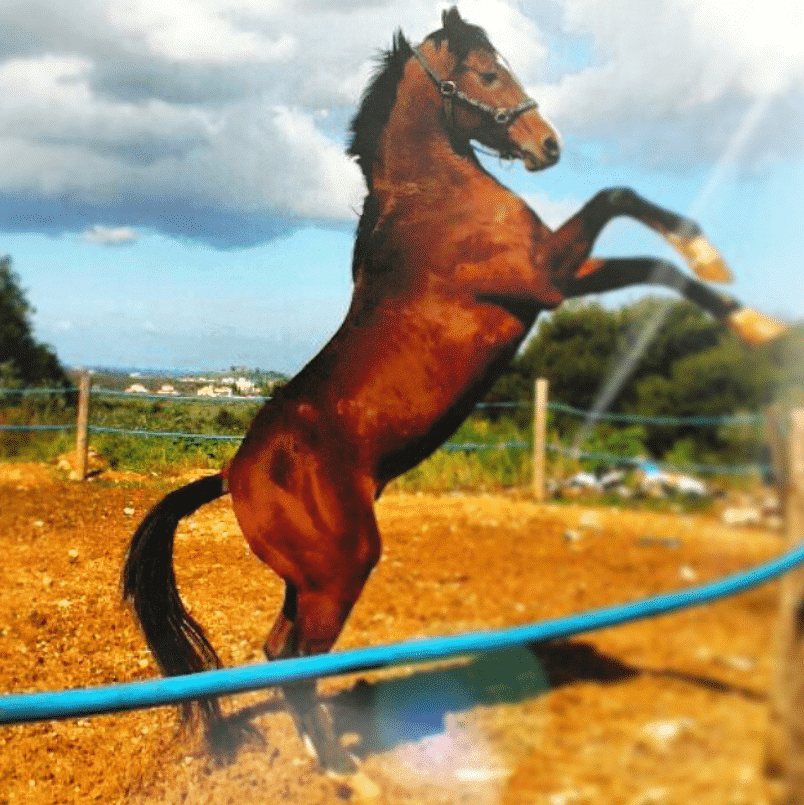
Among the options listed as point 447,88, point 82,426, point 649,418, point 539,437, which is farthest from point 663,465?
point 82,426

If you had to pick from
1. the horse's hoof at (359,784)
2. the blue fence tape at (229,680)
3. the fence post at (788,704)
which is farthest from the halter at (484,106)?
the fence post at (788,704)

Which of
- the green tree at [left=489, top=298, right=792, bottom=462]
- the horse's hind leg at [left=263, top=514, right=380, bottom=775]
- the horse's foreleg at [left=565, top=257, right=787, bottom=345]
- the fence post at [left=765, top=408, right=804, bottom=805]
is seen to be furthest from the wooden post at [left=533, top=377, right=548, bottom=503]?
the fence post at [left=765, top=408, right=804, bottom=805]

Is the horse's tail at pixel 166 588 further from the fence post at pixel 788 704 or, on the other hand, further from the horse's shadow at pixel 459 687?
the fence post at pixel 788 704

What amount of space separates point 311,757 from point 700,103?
0.96 metres

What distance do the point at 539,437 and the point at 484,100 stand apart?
0.41m

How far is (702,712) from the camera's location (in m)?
2.02

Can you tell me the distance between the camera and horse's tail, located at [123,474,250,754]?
53.2 inches

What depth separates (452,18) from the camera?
4.39 feet

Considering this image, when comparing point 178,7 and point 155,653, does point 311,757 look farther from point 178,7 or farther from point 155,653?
point 178,7

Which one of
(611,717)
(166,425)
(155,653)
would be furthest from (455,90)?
(611,717)

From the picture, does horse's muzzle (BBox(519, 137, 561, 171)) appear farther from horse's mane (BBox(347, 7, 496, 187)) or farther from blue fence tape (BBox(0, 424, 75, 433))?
blue fence tape (BBox(0, 424, 75, 433))

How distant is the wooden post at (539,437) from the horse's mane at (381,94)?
0.27 m

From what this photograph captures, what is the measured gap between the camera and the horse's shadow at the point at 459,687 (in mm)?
1546

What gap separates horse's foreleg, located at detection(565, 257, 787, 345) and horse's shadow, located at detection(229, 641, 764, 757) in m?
0.54
